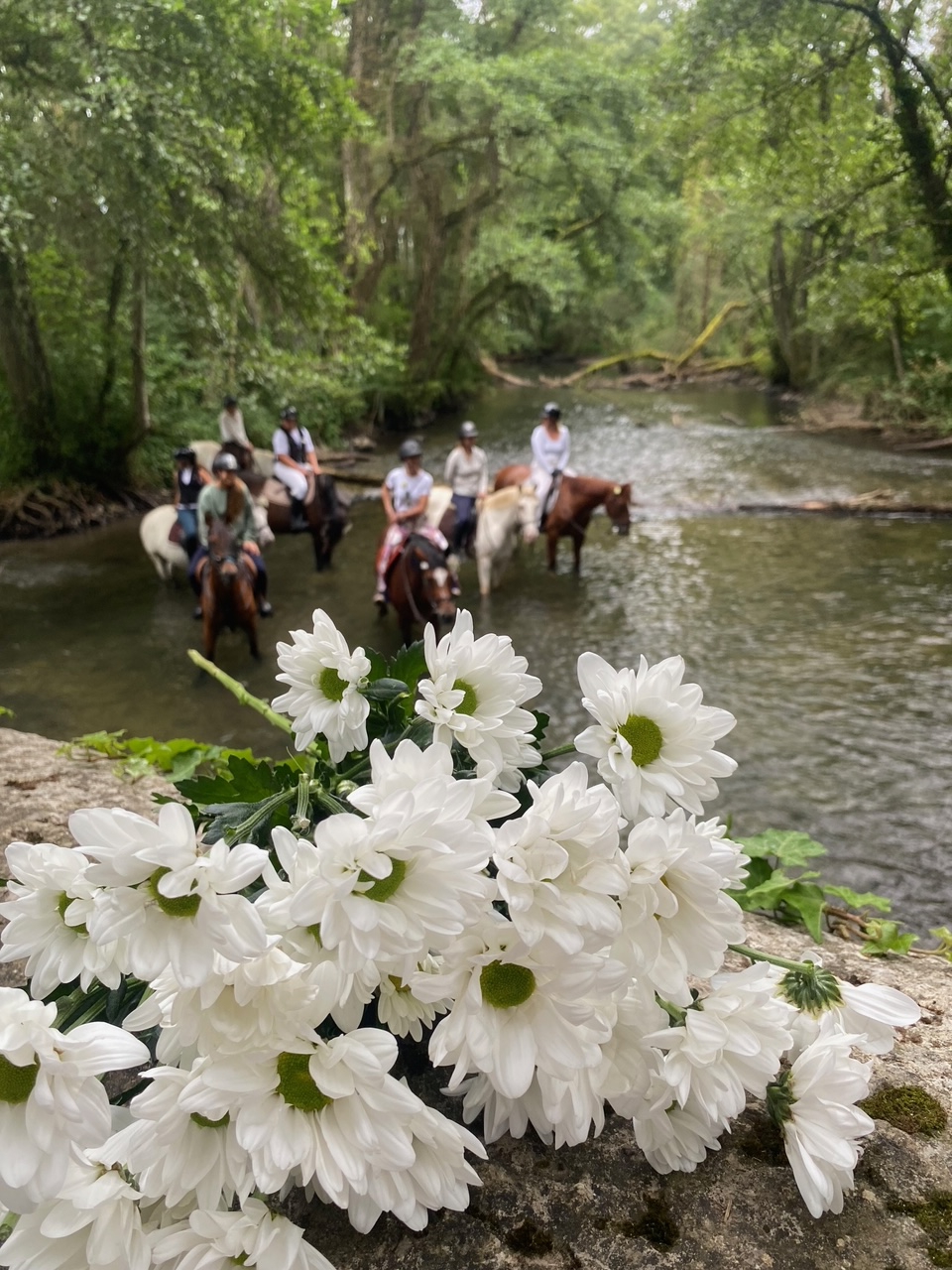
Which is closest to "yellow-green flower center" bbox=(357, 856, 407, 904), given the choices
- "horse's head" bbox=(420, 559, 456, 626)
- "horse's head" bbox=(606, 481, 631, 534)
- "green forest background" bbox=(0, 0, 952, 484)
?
"horse's head" bbox=(420, 559, 456, 626)

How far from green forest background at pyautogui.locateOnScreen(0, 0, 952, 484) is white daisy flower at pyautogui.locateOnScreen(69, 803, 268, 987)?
10.5 metres

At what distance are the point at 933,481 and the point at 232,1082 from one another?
17890 mm

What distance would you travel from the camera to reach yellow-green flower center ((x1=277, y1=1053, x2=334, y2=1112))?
3.22 feet

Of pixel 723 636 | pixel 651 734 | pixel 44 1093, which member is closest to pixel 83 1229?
pixel 44 1093

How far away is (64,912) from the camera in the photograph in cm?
108

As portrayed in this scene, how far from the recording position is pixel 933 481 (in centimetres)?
1620

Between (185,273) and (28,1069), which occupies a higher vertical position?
(185,273)

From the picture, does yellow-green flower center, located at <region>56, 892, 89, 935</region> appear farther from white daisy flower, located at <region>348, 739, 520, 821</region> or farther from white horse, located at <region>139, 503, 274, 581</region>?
white horse, located at <region>139, 503, 274, 581</region>

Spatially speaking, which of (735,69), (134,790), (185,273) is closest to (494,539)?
(185,273)

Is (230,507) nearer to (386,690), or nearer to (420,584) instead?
(420,584)

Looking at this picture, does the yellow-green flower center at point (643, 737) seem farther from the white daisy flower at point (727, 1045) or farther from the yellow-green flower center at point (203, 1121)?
the yellow-green flower center at point (203, 1121)

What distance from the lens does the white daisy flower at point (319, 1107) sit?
36.7 inches

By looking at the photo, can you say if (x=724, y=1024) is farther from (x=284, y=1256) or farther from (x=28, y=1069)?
(x=28, y=1069)

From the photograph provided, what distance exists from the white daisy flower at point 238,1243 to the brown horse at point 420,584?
7840 millimetres
